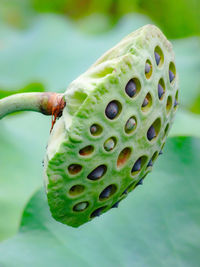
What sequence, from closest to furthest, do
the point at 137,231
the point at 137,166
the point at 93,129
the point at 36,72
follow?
1. the point at 93,129
2. the point at 137,166
3. the point at 137,231
4. the point at 36,72

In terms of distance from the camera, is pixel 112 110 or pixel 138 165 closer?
pixel 112 110

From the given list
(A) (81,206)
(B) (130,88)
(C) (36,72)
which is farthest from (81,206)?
(C) (36,72)

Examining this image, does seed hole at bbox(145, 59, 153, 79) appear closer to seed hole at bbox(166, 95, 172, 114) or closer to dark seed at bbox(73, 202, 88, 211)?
seed hole at bbox(166, 95, 172, 114)

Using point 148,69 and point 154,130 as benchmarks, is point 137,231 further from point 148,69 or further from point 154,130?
point 148,69

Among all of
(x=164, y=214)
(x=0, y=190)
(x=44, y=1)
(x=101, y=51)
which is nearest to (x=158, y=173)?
(x=164, y=214)

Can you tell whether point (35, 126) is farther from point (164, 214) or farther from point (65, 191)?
point (65, 191)

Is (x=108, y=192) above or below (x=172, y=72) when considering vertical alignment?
below
